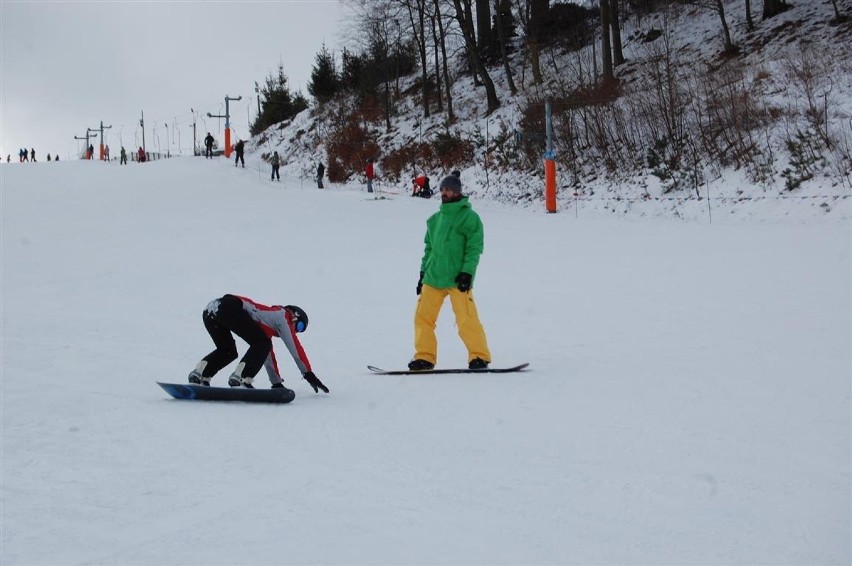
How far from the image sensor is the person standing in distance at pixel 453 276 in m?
6.79

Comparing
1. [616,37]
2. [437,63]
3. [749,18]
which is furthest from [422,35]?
[749,18]

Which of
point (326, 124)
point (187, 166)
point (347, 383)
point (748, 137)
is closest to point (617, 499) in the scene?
point (347, 383)

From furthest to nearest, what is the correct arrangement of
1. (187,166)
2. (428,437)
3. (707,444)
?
(187,166) → (428,437) → (707,444)

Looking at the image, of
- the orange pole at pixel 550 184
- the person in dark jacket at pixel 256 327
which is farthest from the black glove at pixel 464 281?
the orange pole at pixel 550 184

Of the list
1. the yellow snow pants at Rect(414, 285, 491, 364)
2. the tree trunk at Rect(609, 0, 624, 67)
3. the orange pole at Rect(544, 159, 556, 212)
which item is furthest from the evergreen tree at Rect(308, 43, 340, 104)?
the yellow snow pants at Rect(414, 285, 491, 364)

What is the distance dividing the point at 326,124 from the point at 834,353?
133ft

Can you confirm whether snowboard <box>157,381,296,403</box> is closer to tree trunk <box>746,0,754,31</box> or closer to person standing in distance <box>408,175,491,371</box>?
person standing in distance <box>408,175,491,371</box>

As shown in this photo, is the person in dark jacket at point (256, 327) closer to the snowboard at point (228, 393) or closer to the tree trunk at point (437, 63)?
the snowboard at point (228, 393)

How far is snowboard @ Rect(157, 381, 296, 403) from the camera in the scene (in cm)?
571

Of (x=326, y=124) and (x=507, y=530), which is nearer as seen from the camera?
(x=507, y=530)

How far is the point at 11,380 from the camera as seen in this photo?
6.79 metres

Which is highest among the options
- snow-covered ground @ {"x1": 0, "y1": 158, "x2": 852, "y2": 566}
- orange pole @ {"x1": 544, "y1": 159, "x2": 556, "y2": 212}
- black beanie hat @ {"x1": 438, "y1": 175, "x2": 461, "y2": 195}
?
orange pole @ {"x1": 544, "y1": 159, "x2": 556, "y2": 212}

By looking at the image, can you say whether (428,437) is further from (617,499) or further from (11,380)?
(11,380)

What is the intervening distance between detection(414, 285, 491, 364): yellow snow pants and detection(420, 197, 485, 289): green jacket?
10 cm
